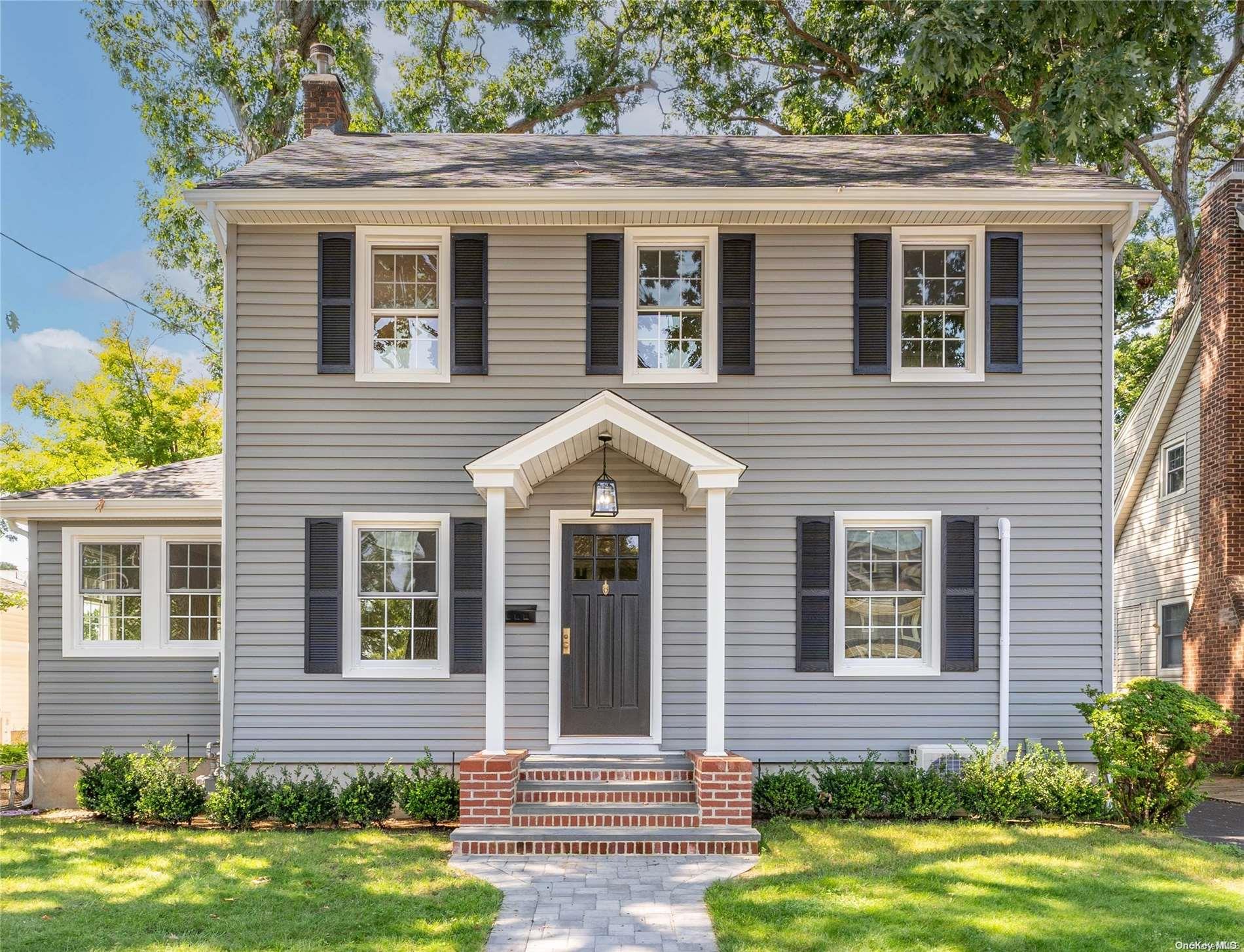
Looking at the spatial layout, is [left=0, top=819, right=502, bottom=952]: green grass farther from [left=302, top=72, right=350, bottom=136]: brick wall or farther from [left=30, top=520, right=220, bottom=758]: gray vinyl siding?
[left=302, top=72, right=350, bottom=136]: brick wall

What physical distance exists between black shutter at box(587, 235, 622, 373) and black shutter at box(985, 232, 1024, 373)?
138 inches

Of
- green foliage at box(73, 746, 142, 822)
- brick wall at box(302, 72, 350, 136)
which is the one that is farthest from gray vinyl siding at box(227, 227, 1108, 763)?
brick wall at box(302, 72, 350, 136)

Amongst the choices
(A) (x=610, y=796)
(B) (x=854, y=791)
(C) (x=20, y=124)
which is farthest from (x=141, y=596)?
(B) (x=854, y=791)

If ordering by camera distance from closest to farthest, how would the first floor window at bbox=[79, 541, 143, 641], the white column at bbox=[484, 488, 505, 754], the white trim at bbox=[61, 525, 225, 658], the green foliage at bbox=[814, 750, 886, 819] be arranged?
1. the white column at bbox=[484, 488, 505, 754]
2. the green foliage at bbox=[814, 750, 886, 819]
3. the white trim at bbox=[61, 525, 225, 658]
4. the first floor window at bbox=[79, 541, 143, 641]

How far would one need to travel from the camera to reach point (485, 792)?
7402 millimetres

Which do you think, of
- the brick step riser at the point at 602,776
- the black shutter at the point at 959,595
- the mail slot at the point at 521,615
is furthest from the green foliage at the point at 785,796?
the mail slot at the point at 521,615

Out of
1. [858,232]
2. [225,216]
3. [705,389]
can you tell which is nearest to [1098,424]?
[858,232]

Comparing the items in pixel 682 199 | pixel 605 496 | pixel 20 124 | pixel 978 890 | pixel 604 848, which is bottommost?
pixel 604 848

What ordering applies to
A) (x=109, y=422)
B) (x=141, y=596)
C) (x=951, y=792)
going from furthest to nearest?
(x=109, y=422) → (x=141, y=596) → (x=951, y=792)

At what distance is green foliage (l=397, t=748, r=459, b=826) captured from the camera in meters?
8.09

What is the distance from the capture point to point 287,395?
347 inches

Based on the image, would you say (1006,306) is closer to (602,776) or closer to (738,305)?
(738,305)

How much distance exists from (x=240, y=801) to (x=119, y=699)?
229 cm

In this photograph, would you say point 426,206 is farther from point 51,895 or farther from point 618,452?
point 51,895
